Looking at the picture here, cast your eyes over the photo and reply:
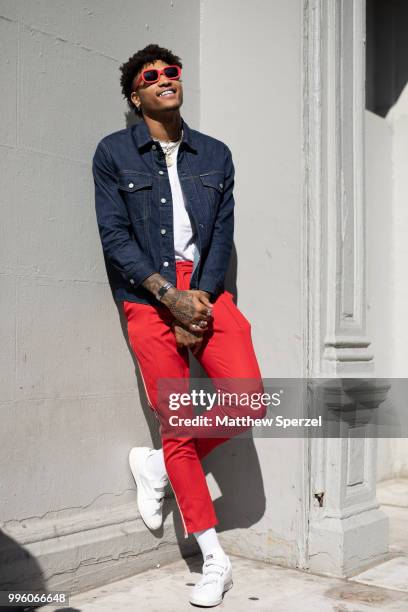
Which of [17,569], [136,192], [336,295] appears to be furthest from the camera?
[336,295]

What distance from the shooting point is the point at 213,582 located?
11.0 ft

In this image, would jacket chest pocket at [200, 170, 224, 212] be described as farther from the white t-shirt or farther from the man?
the white t-shirt

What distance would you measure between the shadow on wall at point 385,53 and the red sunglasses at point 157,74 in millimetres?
2581

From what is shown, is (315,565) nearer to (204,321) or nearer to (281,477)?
(281,477)

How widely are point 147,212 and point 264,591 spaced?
5.83 feet

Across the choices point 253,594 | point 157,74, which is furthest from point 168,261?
point 253,594

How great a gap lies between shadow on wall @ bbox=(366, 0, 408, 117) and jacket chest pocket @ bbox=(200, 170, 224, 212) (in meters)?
2.48

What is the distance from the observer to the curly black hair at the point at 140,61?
12.1ft

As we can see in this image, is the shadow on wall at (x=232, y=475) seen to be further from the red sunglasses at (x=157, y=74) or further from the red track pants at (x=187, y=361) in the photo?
the red sunglasses at (x=157, y=74)

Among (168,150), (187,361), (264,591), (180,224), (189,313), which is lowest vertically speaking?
(264,591)

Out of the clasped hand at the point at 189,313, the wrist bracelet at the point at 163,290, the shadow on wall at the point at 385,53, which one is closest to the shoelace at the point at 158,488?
the clasped hand at the point at 189,313

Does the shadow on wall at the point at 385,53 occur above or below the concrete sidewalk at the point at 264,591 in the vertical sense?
above

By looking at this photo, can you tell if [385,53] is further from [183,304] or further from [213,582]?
[213,582]

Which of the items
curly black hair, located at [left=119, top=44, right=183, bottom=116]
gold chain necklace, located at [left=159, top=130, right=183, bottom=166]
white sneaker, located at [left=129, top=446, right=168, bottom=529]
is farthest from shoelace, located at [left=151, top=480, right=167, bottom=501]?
curly black hair, located at [left=119, top=44, right=183, bottom=116]
